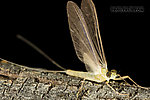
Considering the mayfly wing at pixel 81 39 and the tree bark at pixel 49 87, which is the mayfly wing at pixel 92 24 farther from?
the tree bark at pixel 49 87

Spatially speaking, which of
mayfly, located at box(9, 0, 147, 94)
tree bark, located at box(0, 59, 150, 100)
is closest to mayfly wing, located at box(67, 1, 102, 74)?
mayfly, located at box(9, 0, 147, 94)

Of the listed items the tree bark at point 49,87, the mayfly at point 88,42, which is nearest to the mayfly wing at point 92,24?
the mayfly at point 88,42

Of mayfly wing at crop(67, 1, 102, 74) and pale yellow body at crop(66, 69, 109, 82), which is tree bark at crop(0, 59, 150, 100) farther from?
mayfly wing at crop(67, 1, 102, 74)

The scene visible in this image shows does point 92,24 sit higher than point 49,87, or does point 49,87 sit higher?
point 92,24

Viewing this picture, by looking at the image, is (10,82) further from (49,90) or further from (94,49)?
(94,49)

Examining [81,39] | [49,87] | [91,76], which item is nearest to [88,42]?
[81,39]

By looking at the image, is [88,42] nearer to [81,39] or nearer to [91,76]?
[81,39]
